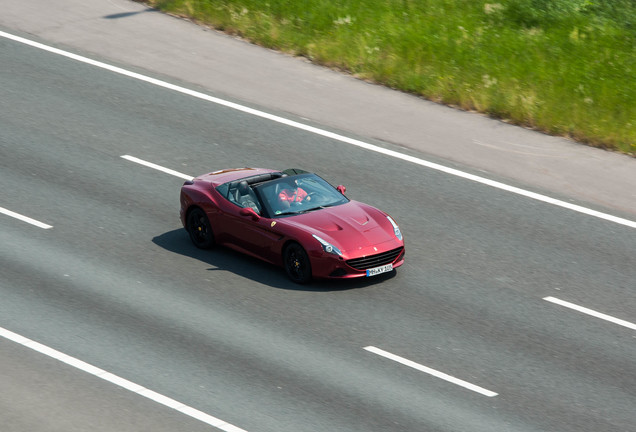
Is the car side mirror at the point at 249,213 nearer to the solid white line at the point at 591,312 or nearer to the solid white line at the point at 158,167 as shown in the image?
the solid white line at the point at 158,167

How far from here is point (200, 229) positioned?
16.5m

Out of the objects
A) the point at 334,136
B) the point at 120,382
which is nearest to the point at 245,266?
the point at 120,382

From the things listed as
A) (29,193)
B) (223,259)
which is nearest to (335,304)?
Answer: (223,259)

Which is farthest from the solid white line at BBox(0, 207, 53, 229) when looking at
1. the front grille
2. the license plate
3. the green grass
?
the green grass

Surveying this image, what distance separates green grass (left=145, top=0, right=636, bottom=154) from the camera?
69.0ft

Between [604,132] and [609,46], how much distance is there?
11.9 ft

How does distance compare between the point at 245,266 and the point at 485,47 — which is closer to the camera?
the point at 245,266

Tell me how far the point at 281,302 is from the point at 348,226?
1.51m

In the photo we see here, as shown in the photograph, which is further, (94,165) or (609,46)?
(609,46)

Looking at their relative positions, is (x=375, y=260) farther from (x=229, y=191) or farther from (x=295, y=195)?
(x=229, y=191)

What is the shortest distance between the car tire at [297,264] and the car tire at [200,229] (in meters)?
1.56

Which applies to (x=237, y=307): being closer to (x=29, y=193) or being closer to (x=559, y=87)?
(x=29, y=193)

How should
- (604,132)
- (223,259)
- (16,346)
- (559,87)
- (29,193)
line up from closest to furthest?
(16,346), (223,259), (29,193), (604,132), (559,87)

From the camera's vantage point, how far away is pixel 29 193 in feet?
59.5
